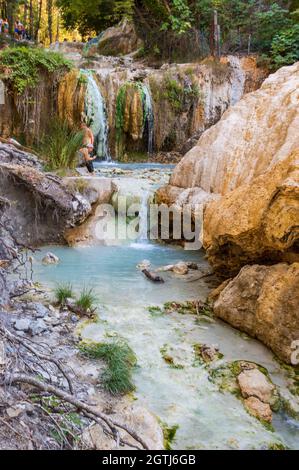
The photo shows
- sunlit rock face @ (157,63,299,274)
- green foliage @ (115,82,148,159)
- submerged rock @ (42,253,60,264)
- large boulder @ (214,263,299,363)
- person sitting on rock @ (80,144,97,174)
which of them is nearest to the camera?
large boulder @ (214,263,299,363)

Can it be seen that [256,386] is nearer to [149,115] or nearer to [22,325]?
[22,325]

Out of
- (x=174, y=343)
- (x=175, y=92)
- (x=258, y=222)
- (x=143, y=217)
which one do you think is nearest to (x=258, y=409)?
(x=174, y=343)

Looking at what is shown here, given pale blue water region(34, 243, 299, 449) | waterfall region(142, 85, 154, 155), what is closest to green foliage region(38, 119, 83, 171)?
pale blue water region(34, 243, 299, 449)

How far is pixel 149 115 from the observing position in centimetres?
1200

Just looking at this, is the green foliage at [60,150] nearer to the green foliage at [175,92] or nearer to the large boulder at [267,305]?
the large boulder at [267,305]

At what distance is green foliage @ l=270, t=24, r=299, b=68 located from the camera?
13.0 metres

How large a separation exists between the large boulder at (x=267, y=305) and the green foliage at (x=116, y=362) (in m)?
1.17

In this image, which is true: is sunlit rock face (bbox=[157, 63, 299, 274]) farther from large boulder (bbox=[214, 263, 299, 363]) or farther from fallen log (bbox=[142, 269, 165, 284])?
fallen log (bbox=[142, 269, 165, 284])

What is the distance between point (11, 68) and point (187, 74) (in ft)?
17.1

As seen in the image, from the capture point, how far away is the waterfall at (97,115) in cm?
1114

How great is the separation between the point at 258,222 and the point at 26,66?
29.6 ft

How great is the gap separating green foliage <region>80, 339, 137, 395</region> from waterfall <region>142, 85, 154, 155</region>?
9236 millimetres

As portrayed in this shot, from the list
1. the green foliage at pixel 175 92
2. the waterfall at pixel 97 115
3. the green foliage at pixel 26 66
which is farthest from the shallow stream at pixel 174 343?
the green foliage at pixel 175 92

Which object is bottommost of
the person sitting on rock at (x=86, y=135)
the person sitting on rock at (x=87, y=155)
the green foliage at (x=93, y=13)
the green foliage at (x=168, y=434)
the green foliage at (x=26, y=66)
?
the green foliage at (x=168, y=434)
